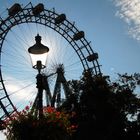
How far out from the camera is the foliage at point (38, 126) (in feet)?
35.8

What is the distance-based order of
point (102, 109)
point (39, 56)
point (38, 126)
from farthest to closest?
point (102, 109) → point (38, 126) → point (39, 56)

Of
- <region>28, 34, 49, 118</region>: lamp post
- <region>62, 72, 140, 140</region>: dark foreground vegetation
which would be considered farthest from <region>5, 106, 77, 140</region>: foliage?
<region>62, 72, 140, 140</region>: dark foreground vegetation

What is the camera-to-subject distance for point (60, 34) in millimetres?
41750

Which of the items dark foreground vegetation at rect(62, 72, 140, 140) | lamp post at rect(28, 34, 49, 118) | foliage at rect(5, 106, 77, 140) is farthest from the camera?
dark foreground vegetation at rect(62, 72, 140, 140)

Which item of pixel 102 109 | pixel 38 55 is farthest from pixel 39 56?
pixel 102 109

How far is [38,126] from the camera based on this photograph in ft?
36.0

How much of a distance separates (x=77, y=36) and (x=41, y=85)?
33.2 m

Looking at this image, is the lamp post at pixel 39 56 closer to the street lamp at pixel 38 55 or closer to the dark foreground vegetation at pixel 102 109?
the street lamp at pixel 38 55

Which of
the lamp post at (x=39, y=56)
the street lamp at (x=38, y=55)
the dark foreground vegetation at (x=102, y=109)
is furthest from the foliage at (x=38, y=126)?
the dark foreground vegetation at (x=102, y=109)

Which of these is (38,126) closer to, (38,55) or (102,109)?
(38,55)

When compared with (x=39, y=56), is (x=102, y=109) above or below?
above

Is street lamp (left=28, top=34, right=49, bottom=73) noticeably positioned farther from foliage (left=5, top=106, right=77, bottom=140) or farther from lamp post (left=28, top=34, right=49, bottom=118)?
foliage (left=5, top=106, right=77, bottom=140)

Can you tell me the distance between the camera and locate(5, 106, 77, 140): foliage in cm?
1091

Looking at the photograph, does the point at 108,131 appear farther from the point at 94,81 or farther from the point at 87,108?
the point at 94,81
